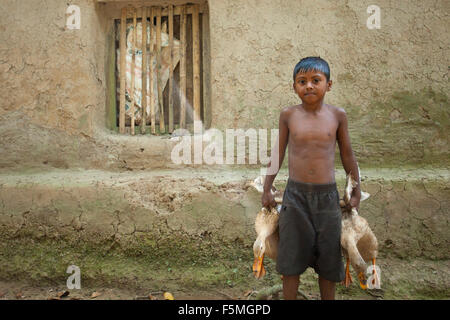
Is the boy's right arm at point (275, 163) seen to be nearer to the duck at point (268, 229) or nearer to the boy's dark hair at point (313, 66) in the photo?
the duck at point (268, 229)

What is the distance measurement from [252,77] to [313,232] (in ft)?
5.15

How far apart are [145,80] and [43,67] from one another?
2.89 feet

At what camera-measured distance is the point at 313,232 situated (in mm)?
1596

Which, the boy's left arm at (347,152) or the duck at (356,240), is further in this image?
the boy's left arm at (347,152)

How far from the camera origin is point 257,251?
63.6 inches

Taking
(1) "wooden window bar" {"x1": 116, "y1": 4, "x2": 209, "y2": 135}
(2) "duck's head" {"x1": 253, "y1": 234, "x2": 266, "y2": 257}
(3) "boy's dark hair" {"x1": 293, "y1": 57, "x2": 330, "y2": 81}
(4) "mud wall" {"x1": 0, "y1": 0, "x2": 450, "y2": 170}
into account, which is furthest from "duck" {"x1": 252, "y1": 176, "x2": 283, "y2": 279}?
(1) "wooden window bar" {"x1": 116, "y1": 4, "x2": 209, "y2": 135}

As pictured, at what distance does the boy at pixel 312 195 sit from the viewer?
158 centimetres

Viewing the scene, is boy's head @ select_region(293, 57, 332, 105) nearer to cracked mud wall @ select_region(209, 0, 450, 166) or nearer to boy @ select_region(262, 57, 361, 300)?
boy @ select_region(262, 57, 361, 300)

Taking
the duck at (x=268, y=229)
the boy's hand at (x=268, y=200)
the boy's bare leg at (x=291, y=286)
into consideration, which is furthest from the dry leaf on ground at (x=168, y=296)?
the boy's hand at (x=268, y=200)

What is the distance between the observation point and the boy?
1.58 metres

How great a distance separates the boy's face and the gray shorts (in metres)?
0.43

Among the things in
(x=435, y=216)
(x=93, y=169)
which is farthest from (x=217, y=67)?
(x=435, y=216)

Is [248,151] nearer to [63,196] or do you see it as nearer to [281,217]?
[281,217]

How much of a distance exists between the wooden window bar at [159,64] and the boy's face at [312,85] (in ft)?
5.11
